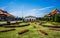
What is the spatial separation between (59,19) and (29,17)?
6665 centimetres

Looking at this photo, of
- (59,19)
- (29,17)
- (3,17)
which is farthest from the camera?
(29,17)

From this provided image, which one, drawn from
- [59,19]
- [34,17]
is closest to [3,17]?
[59,19]

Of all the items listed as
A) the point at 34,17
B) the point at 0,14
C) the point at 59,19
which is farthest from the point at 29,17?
the point at 59,19

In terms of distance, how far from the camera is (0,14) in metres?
77.9

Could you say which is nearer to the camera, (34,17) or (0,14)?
(0,14)

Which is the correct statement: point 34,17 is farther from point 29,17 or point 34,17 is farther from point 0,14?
point 0,14

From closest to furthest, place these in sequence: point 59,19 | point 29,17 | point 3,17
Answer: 1. point 59,19
2. point 3,17
3. point 29,17

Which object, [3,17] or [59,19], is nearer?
[59,19]

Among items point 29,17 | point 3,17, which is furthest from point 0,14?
point 29,17

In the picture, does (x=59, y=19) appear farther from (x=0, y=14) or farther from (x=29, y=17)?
(x=29, y=17)

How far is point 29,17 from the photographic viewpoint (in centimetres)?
11512

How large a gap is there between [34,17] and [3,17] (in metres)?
46.9

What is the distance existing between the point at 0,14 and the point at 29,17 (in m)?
41.5

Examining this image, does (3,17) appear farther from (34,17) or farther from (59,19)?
(34,17)
